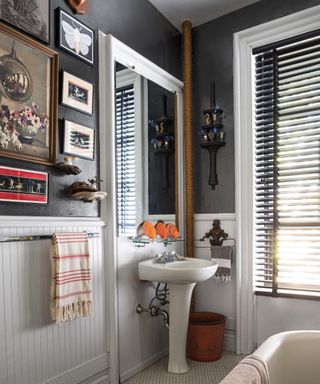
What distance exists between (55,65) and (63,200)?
2.64 ft

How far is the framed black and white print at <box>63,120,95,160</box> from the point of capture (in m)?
2.12

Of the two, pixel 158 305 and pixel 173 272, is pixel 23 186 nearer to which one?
pixel 173 272

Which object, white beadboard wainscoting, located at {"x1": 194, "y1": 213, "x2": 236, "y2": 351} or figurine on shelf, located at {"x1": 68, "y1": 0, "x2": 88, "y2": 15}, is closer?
figurine on shelf, located at {"x1": 68, "y1": 0, "x2": 88, "y2": 15}

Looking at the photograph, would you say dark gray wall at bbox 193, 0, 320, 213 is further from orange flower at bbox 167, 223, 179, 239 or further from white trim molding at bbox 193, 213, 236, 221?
orange flower at bbox 167, 223, 179, 239

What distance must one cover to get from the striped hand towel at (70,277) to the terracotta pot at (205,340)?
101 cm

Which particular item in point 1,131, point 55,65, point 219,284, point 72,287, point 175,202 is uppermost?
point 55,65

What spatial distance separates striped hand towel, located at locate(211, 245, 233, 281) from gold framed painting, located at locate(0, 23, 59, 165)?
1591 millimetres

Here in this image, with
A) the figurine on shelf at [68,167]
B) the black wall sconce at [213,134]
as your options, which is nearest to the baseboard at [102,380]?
the figurine on shelf at [68,167]

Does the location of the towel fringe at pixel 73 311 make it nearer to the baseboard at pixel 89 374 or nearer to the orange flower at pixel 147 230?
the baseboard at pixel 89 374

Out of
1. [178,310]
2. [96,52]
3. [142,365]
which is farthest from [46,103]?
[142,365]

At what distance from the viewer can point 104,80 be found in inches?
94.0

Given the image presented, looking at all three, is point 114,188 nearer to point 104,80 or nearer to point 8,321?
point 104,80

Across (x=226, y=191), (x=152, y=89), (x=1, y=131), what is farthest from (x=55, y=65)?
(x=226, y=191)

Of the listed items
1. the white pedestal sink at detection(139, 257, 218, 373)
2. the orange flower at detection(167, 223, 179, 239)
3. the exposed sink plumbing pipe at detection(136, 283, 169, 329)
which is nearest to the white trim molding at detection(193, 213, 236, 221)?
the orange flower at detection(167, 223, 179, 239)
